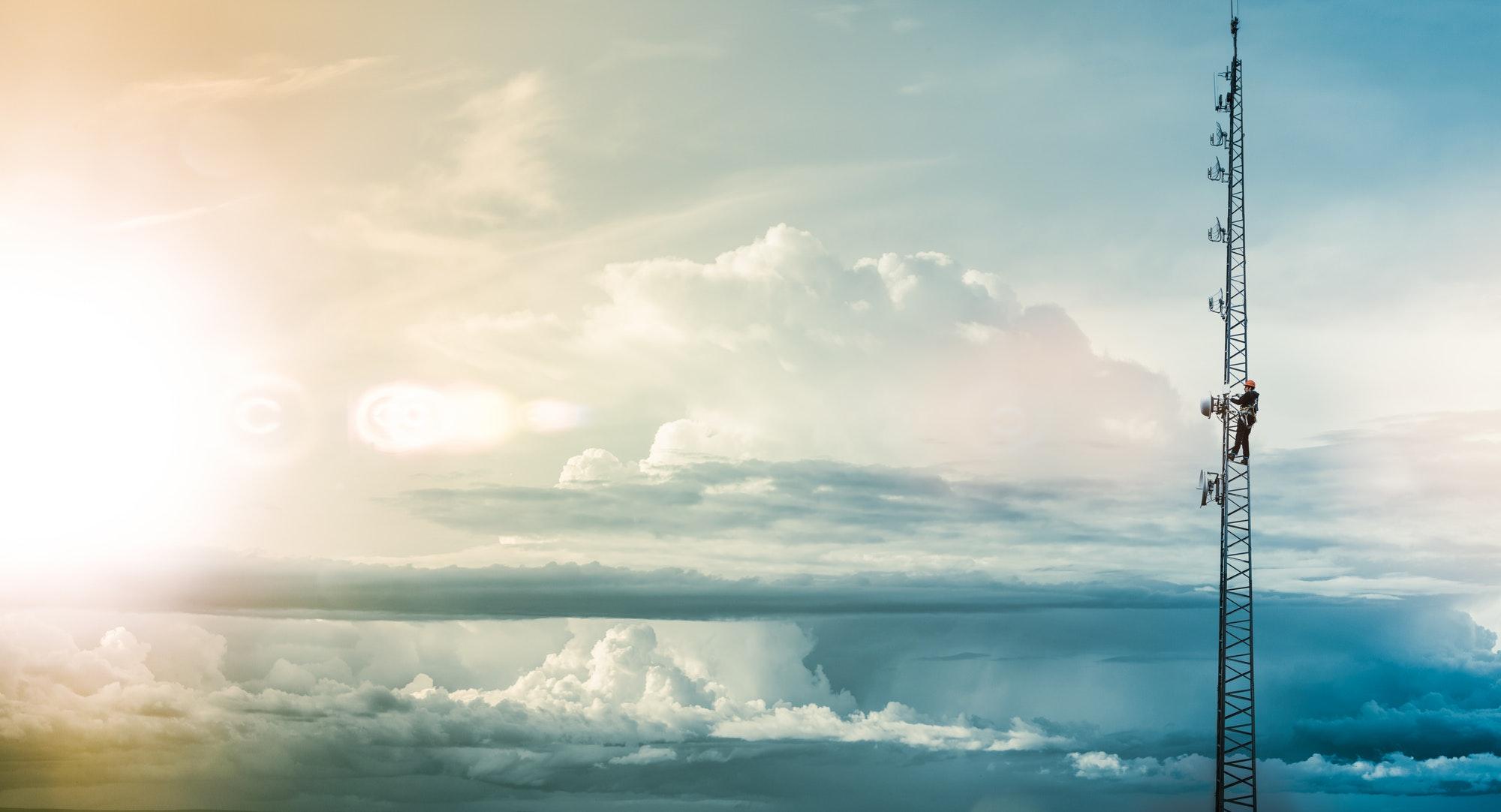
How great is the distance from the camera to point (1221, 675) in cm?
9956

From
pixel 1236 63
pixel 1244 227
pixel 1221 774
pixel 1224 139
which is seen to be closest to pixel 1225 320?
pixel 1244 227

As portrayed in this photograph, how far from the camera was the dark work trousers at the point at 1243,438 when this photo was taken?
327 ft

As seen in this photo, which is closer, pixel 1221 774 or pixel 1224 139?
pixel 1221 774

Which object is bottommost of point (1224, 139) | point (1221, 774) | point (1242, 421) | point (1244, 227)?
point (1221, 774)

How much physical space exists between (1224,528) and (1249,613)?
270 inches

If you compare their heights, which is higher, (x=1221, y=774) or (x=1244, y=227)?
(x=1244, y=227)

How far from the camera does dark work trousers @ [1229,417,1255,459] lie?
99.7 m

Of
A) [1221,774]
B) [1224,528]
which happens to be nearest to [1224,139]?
[1224,528]

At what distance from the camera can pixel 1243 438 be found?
100 metres

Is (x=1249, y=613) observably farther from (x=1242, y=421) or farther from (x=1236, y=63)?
(x=1236, y=63)

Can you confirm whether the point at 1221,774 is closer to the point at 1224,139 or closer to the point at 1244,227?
the point at 1244,227

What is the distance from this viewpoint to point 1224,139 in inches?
4198

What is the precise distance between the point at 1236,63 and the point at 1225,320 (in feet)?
73.4

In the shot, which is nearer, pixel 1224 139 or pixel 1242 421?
pixel 1242 421
